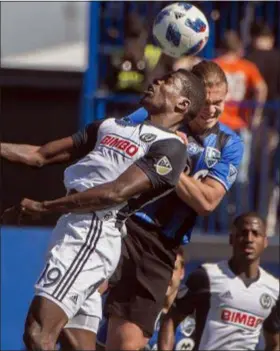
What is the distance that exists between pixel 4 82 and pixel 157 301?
742cm

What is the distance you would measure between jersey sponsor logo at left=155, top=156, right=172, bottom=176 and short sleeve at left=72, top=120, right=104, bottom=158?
1.97ft

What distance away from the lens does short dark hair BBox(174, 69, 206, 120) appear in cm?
822

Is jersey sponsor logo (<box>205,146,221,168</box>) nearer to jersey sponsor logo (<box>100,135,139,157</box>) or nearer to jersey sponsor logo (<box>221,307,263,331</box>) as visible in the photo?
jersey sponsor logo (<box>100,135,139,157</box>)

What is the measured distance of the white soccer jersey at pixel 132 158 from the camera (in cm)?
785

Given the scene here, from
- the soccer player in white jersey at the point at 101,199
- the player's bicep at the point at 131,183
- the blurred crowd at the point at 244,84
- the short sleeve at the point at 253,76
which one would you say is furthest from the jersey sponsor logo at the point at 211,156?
the short sleeve at the point at 253,76

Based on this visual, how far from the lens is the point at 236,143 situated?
902 cm

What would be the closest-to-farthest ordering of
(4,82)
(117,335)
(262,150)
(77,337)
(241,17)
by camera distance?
(77,337)
(117,335)
(262,150)
(241,17)
(4,82)

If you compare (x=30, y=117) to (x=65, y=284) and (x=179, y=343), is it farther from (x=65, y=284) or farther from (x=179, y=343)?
(x=65, y=284)

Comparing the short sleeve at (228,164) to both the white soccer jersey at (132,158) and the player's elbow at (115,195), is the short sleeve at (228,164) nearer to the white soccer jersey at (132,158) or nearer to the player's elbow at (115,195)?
the white soccer jersey at (132,158)

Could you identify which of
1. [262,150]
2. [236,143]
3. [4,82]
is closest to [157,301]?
[236,143]

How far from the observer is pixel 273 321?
10.2 metres

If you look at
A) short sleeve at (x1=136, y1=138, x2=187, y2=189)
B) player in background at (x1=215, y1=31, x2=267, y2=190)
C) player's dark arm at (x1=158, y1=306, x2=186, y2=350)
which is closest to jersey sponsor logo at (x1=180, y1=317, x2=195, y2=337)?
player's dark arm at (x1=158, y1=306, x2=186, y2=350)

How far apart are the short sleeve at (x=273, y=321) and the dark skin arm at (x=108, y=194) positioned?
2766 millimetres

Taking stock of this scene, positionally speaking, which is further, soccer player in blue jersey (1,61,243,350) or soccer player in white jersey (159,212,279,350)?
soccer player in white jersey (159,212,279,350)
